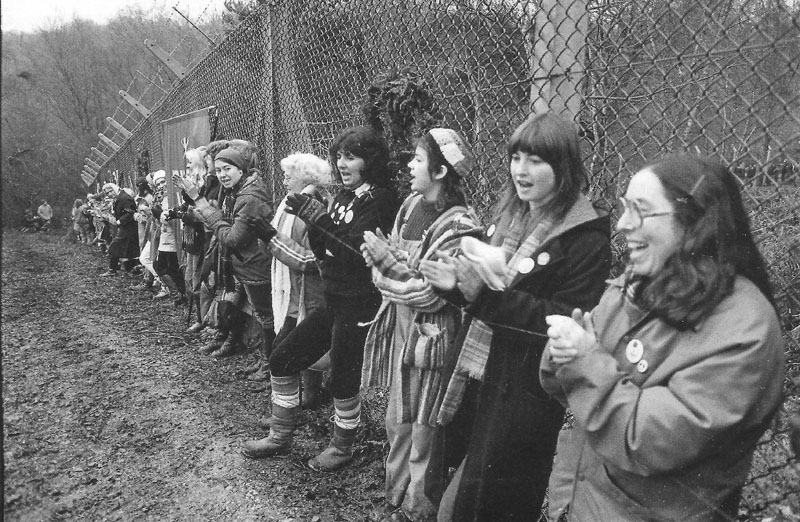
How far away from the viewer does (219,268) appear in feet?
17.8

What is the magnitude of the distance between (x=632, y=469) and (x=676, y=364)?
275 mm

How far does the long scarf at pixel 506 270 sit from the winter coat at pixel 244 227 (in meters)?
2.76

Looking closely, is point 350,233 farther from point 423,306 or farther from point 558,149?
point 558,149

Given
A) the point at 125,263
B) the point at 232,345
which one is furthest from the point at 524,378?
the point at 125,263

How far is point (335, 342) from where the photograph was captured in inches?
139

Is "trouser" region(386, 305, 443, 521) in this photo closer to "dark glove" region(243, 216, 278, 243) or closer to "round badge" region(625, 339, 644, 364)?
"round badge" region(625, 339, 644, 364)

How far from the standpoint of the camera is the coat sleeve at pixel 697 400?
53.0 inches

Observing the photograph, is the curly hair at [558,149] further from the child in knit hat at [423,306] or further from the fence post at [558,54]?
the child in knit hat at [423,306]

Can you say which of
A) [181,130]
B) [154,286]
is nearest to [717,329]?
[181,130]

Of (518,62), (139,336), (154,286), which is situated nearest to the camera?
(518,62)

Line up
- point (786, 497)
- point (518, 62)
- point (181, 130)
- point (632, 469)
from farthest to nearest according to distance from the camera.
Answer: point (181, 130)
point (518, 62)
point (786, 497)
point (632, 469)

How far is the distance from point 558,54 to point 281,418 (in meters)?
2.55

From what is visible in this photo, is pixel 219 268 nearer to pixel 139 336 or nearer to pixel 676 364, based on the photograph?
pixel 139 336

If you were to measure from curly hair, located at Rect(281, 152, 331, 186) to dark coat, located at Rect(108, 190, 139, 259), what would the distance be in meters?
7.63
